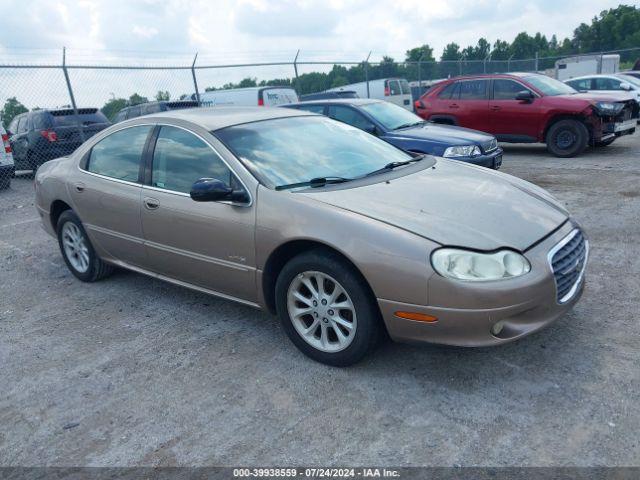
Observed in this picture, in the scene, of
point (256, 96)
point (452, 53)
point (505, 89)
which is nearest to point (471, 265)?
point (505, 89)

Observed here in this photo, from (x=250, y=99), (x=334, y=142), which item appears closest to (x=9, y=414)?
(x=334, y=142)

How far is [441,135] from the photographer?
8.11 metres

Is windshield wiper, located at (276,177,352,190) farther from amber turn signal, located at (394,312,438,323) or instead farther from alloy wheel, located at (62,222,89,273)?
alloy wheel, located at (62,222,89,273)

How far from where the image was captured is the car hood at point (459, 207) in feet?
9.72

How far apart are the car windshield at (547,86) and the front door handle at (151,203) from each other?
9.15m

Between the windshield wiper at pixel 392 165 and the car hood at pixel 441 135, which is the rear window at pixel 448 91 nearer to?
the car hood at pixel 441 135

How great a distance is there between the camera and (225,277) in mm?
3729

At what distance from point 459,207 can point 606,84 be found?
15678mm

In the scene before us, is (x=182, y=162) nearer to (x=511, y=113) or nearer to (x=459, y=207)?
(x=459, y=207)

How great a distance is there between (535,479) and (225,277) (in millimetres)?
2245

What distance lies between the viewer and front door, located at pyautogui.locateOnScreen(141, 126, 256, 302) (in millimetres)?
3570

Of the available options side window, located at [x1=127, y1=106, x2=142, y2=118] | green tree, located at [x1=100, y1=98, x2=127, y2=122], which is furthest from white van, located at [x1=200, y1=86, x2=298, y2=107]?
green tree, located at [x1=100, y1=98, x2=127, y2=122]

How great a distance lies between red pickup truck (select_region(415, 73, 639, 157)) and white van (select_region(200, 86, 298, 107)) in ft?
17.1

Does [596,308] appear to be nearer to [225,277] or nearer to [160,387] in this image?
[225,277]
